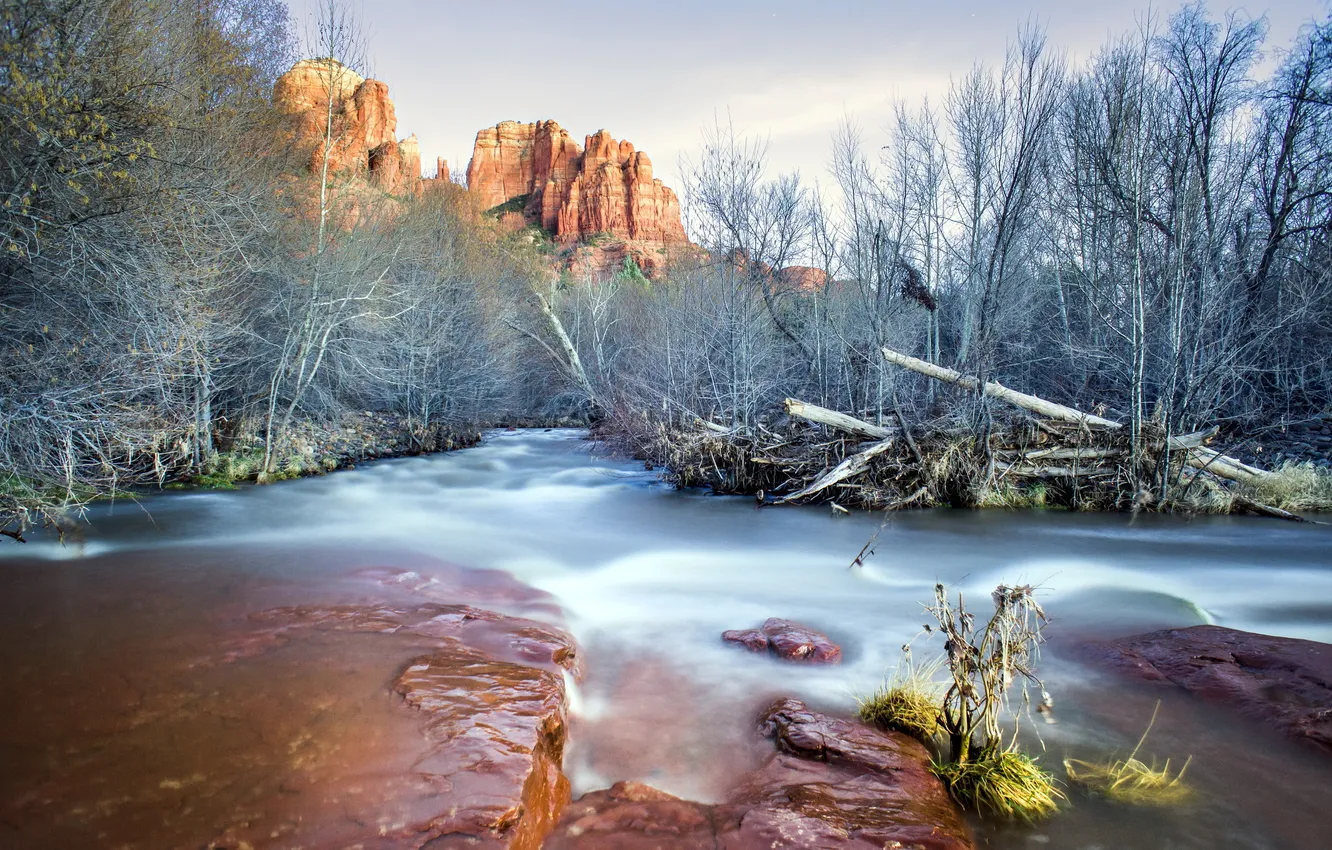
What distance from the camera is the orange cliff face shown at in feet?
345

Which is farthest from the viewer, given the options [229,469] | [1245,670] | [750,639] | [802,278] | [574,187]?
[574,187]

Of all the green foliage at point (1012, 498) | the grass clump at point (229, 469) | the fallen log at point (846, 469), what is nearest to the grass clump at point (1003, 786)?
the fallen log at point (846, 469)

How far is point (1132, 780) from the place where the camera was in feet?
11.7

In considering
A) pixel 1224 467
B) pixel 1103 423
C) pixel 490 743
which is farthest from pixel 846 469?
pixel 490 743

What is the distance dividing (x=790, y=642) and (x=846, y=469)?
5788mm

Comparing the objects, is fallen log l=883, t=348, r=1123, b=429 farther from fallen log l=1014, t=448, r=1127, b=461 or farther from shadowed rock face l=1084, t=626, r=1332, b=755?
shadowed rock face l=1084, t=626, r=1332, b=755

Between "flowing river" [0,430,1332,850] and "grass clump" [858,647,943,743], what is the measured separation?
317 mm

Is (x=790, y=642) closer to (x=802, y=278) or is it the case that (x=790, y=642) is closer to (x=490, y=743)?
(x=490, y=743)

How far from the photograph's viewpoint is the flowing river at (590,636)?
10.1 ft

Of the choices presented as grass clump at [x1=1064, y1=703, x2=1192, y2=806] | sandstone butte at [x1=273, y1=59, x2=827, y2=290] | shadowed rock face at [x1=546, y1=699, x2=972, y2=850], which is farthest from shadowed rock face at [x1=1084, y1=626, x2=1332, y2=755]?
sandstone butte at [x1=273, y1=59, x2=827, y2=290]

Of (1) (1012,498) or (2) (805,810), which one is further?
(1) (1012,498)

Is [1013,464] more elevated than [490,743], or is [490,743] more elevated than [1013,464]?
[1013,464]

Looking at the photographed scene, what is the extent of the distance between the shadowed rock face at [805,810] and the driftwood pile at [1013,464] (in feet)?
23.4

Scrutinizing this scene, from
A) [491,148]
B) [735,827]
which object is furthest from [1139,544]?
[491,148]
